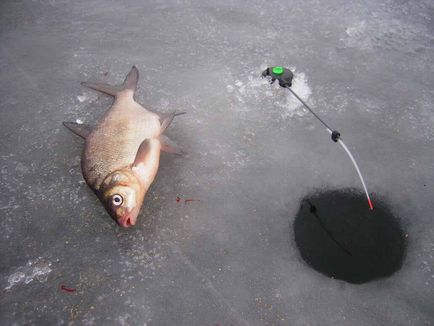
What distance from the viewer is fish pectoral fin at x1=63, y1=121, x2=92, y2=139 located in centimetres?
335

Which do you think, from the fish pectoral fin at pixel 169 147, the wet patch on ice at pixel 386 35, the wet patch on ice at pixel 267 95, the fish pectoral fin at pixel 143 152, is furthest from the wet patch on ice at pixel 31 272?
the wet patch on ice at pixel 386 35

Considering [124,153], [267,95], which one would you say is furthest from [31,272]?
[267,95]

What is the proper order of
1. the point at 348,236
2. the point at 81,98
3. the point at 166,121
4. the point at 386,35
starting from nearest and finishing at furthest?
the point at 348,236
the point at 166,121
the point at 81,98
the point at 386,35

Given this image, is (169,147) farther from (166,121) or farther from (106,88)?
(106,88)

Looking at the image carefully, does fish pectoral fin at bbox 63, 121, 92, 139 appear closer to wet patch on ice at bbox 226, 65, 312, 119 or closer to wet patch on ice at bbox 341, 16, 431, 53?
wet patch on ice at bbox 226, 65, 312, 119

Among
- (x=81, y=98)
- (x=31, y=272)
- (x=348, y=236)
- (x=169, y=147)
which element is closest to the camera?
(x=31, y=272)

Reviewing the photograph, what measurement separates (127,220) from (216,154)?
1.12m

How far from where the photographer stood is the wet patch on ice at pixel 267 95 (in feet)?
12.3

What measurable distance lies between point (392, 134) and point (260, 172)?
60.3 inches

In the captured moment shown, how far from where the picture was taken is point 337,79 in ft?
13.4

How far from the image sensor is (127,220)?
2.76 metres

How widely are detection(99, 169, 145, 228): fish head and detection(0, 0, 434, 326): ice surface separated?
16 cm

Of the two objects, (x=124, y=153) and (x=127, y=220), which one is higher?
(x=124, y=153)

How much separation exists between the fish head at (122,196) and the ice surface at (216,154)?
6.1 inches
